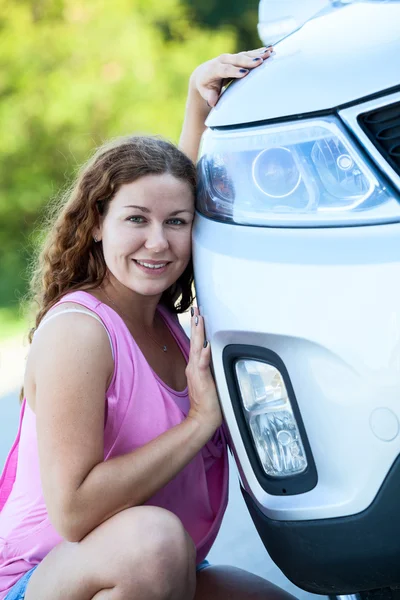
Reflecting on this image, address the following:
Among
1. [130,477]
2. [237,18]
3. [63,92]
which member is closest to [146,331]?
[130,477]

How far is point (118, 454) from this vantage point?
193 centimetres

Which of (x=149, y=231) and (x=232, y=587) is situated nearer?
(x=149, y=231)

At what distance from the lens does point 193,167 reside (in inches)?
83.2

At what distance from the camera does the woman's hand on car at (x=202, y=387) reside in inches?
73.6

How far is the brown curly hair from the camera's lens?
2.04m

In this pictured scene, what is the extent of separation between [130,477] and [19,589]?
1.17 ft

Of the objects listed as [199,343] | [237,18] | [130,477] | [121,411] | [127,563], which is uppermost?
[237,18]

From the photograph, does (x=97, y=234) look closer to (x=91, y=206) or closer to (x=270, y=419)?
(x=91, y=206)

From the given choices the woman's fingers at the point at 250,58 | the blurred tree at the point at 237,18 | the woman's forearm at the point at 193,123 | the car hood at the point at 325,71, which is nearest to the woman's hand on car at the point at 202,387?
the car hood at the point at 325,71

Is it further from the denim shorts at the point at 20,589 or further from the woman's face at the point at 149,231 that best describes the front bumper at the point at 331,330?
the denim shorts at the point at 20,589

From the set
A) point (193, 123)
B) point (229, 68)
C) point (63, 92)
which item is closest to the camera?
point (229, 68)

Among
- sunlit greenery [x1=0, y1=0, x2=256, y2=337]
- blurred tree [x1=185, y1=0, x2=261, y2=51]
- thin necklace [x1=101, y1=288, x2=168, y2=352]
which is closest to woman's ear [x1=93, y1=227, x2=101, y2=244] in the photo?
thin necklace [x1=101, y1=288, x2=168, y2=352]

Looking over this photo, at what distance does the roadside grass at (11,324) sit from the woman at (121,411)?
3.53 metres

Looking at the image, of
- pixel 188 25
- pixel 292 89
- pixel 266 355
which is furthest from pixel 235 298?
pixel 188 25
